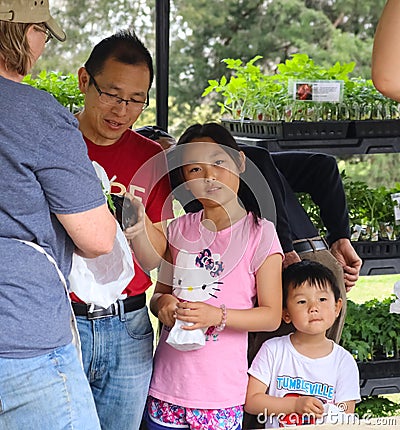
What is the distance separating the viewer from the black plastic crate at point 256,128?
3.15 metres

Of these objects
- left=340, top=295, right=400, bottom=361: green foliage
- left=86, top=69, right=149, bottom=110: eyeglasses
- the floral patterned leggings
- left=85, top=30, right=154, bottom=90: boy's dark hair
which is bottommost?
left=340, top=295, right=400, bottom=361: green foliage

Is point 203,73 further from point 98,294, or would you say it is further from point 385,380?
point 98,294

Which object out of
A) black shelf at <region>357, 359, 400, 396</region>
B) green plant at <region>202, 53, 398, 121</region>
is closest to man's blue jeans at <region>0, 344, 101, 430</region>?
green plant at <region>202, 53, 398, 121</region>

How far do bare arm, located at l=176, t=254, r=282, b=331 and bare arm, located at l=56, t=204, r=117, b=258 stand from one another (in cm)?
59

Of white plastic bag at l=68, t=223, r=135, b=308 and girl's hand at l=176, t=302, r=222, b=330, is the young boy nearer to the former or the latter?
girl's hand at l=176, t=302, r=222, b=330

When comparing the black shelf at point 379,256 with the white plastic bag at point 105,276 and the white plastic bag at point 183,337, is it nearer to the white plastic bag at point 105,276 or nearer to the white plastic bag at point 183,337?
the white plastic bag at point 183,337

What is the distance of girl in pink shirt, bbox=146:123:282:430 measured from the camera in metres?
2.29

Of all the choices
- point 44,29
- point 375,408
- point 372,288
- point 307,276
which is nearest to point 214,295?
point 307,276

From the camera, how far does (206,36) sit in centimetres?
1052

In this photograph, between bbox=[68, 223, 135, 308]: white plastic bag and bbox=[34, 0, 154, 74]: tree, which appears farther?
bbox=[34, 0, 154, 74]: tree

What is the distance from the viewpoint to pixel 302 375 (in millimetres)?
2539

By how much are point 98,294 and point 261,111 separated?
1552 mm

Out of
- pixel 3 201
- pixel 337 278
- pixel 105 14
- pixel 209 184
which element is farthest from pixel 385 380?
pixel 105 14

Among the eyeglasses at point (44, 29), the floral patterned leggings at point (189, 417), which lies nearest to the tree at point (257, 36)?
the floral patterned leggings at point (189, 417)
